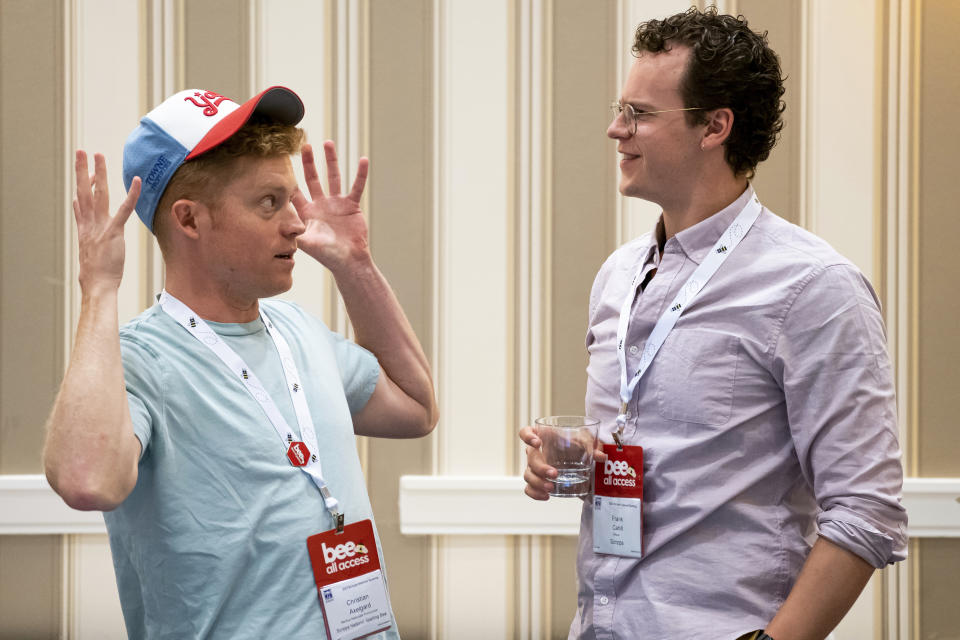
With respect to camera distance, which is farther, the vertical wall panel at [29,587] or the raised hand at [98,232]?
the vertical wall panel at [29,587]

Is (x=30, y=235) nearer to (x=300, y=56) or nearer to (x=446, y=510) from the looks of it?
(x=300, y=56)

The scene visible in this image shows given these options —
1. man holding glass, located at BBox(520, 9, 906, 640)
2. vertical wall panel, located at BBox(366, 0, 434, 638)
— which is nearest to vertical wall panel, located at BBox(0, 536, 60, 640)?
vertical wall panel, located at BBox(366, 0, 434, 638)

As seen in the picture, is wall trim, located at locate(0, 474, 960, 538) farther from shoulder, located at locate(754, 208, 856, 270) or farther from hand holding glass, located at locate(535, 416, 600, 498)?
shoulder, located at locate(754, 208, 856, 270)

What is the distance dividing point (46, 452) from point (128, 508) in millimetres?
182

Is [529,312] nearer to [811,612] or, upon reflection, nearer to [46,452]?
[811,612]

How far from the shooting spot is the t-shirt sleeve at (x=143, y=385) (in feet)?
3.98

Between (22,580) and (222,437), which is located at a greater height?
(222,437)

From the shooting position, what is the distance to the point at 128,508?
127 centimetres

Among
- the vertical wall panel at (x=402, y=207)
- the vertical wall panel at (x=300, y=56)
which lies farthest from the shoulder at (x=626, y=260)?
the vertical wall panel at (x=300, y=56)

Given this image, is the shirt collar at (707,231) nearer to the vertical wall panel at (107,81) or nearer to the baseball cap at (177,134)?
the baseball cap at (177,134)

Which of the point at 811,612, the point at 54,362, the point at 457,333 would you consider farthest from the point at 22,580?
the point at 811,612

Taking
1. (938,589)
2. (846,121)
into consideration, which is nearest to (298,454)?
(846,121)

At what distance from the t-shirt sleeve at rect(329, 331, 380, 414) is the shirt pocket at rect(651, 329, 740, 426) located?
512 millimetres

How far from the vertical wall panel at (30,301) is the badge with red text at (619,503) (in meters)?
2.13
